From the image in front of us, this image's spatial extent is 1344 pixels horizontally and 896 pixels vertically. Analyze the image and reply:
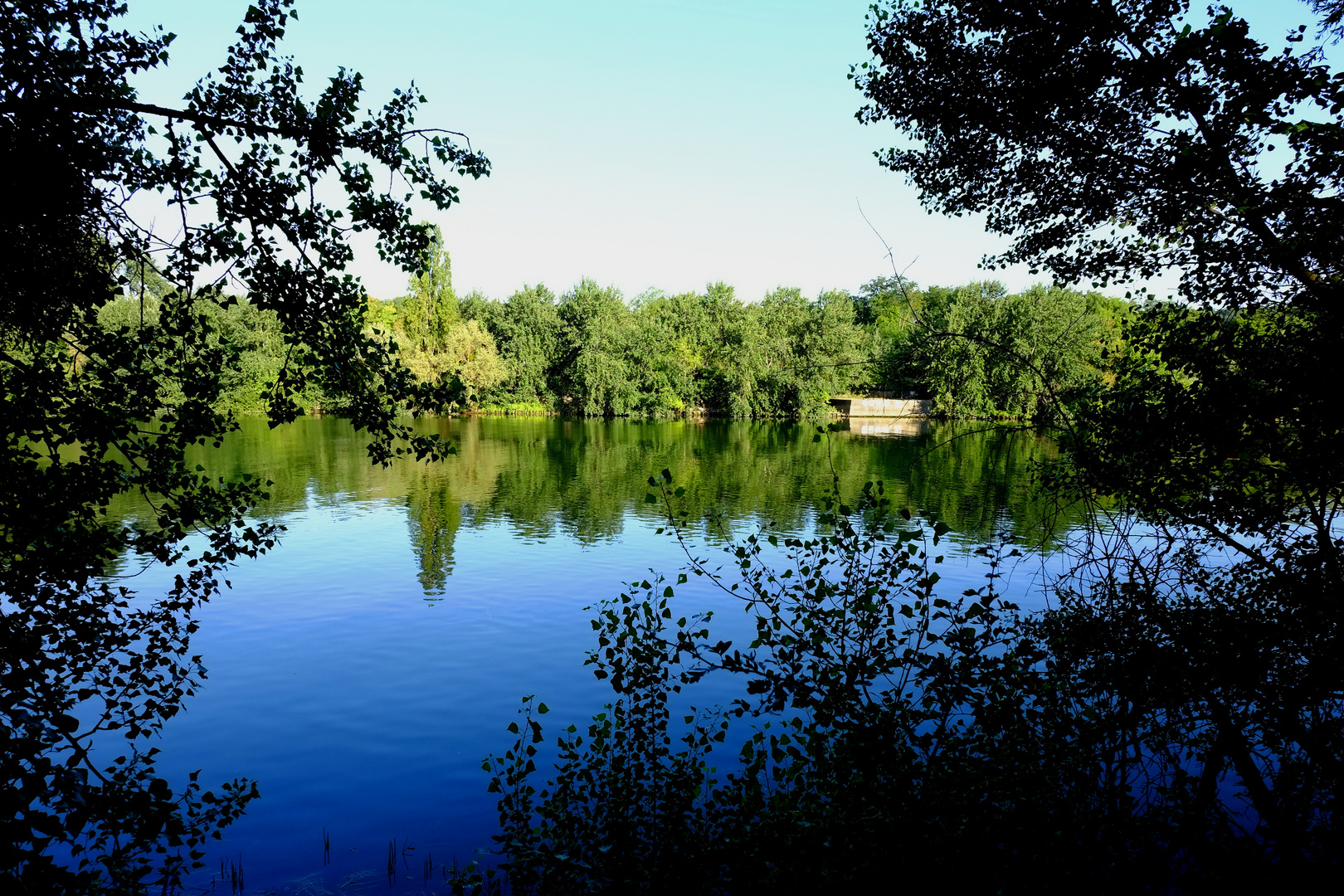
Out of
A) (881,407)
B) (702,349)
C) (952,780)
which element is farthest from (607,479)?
(881,407)

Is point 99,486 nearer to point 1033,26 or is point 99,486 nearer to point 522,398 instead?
point 1033,26

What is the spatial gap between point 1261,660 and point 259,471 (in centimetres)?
3661

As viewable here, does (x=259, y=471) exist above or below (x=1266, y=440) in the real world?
below

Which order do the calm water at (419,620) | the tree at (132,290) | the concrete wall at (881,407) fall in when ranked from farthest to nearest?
1. the concrete wall at (881,407)
2. the calm water at (419,620)
3. the tree at (132,290)

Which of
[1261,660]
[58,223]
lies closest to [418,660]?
[58,223]

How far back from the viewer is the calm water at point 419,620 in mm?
9109

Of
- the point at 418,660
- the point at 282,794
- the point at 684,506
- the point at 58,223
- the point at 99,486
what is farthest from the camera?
the point at 684,506

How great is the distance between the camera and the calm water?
29.9 ft

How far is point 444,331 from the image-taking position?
269 feet

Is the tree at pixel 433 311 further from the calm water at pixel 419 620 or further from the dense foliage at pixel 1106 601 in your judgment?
the dense foliage at pixel 1106 601

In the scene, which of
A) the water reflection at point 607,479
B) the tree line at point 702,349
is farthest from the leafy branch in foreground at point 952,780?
the tree line at point 702,349

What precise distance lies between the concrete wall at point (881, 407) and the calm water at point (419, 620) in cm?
4624

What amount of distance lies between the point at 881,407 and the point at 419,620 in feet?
246

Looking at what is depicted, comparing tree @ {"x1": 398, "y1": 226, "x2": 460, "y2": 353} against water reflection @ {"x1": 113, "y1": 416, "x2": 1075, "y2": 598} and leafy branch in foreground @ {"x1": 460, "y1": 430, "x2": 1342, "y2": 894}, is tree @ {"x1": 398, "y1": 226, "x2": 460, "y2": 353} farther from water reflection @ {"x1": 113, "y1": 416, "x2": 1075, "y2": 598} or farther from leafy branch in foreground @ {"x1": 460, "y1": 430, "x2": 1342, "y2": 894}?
leafy branch in foreground @ {"x1": 460, "y1": 430, "x2": 1342, "y2": 894}
